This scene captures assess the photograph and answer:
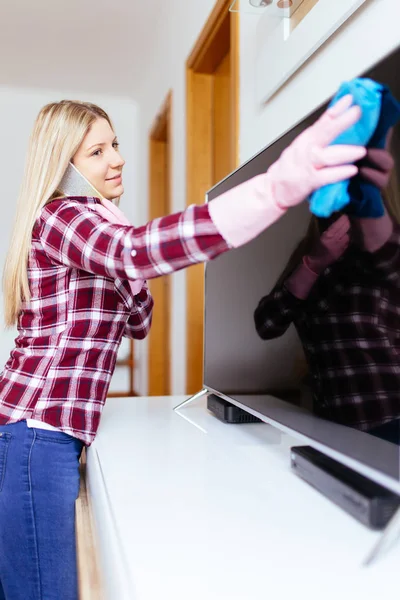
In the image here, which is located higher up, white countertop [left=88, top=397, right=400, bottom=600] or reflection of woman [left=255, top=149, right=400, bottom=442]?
reflection of woman [left=255, top=149, right=400, bottom=442]

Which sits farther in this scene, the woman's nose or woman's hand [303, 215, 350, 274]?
the woman's nose

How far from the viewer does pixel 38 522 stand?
1.10 meters

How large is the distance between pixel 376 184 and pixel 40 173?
777 millimetres

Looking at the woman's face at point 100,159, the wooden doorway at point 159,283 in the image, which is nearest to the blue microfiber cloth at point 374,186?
the woman's face at point 100,159

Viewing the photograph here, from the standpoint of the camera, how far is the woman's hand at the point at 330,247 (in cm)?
85

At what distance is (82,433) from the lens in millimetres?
1152

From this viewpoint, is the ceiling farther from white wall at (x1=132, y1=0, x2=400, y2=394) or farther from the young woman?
the young woman

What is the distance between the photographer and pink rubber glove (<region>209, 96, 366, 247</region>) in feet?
2.09

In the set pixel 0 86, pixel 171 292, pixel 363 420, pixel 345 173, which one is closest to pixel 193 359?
pixel 171 292

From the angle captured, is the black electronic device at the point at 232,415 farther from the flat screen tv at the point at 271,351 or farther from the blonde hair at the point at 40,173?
the blonde hair at the point at 40,173

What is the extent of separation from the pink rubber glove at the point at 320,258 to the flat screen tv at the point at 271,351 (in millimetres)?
52

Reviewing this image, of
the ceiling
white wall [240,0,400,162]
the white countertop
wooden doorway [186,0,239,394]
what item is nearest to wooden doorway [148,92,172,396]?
the ceiling

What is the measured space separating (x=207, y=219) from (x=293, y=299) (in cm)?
34

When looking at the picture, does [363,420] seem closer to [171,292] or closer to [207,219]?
[207,219]
